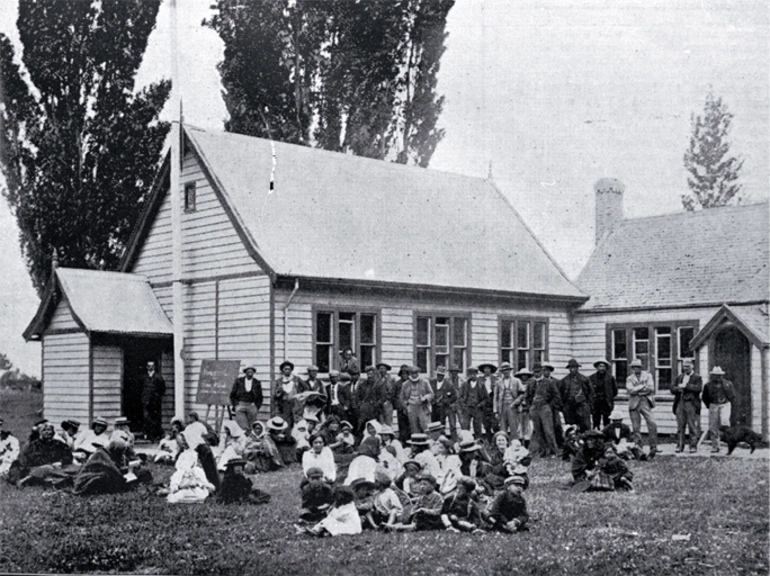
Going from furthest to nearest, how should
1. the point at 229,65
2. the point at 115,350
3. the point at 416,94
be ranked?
the point at 416,94
the point at 229,65
the point at 115,350

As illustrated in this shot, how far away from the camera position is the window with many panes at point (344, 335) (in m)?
23.1

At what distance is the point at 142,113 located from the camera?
87.3ft

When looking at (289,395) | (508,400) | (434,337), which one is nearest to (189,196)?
(289,395)

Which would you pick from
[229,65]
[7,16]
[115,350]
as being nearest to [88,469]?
[115,350]

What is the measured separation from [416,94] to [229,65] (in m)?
7.12

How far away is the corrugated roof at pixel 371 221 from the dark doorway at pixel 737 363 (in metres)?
4.86

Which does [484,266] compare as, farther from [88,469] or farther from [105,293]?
[88,469]

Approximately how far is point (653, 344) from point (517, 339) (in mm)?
3517

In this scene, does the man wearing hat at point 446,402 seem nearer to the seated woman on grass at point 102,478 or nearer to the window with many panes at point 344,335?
the window with many panes at point 344,335

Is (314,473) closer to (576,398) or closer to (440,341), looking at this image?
(576,398)

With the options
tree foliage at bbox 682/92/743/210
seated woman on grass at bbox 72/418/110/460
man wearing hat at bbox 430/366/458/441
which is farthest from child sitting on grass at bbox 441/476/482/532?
man wearing hat at bbox 430/366/458/441

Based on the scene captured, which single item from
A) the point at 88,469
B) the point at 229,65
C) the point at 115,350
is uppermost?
the point at 229,65

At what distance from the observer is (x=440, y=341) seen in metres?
25.7

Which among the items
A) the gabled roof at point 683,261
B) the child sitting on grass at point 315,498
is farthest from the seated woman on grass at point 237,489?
the gabled roof at point 683,261
